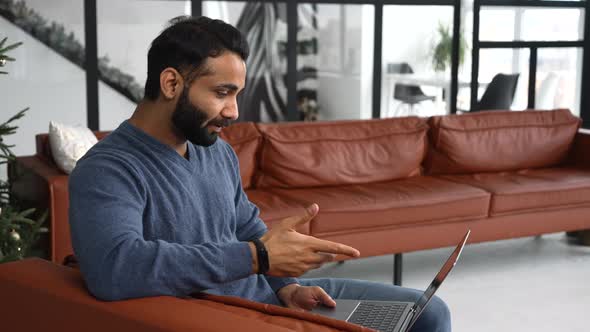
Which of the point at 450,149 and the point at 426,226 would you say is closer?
the point at 426,226

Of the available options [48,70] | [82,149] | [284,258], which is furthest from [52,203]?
[48,70]

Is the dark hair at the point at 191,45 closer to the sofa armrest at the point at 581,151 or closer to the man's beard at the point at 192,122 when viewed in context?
the man's beard at the point at 192,122

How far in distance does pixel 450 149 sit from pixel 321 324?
3.29m

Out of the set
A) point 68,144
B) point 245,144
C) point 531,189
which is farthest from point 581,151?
point 68,144

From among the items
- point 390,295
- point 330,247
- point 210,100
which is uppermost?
point 210,100

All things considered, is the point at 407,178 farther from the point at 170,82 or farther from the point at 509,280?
the point at 170,82

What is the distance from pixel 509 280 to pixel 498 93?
336cm

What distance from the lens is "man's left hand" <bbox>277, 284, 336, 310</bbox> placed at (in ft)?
6.24

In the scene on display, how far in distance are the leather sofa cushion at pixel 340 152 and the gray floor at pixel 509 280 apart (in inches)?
18.8

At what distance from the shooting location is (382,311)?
1.84m

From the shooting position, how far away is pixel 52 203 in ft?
11.0

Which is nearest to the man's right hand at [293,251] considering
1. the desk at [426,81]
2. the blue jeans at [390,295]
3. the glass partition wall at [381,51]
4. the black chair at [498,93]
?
the blue jeans at [390,295]

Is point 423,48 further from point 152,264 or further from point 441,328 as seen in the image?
point 152,264

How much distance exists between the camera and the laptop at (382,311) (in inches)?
64.9
